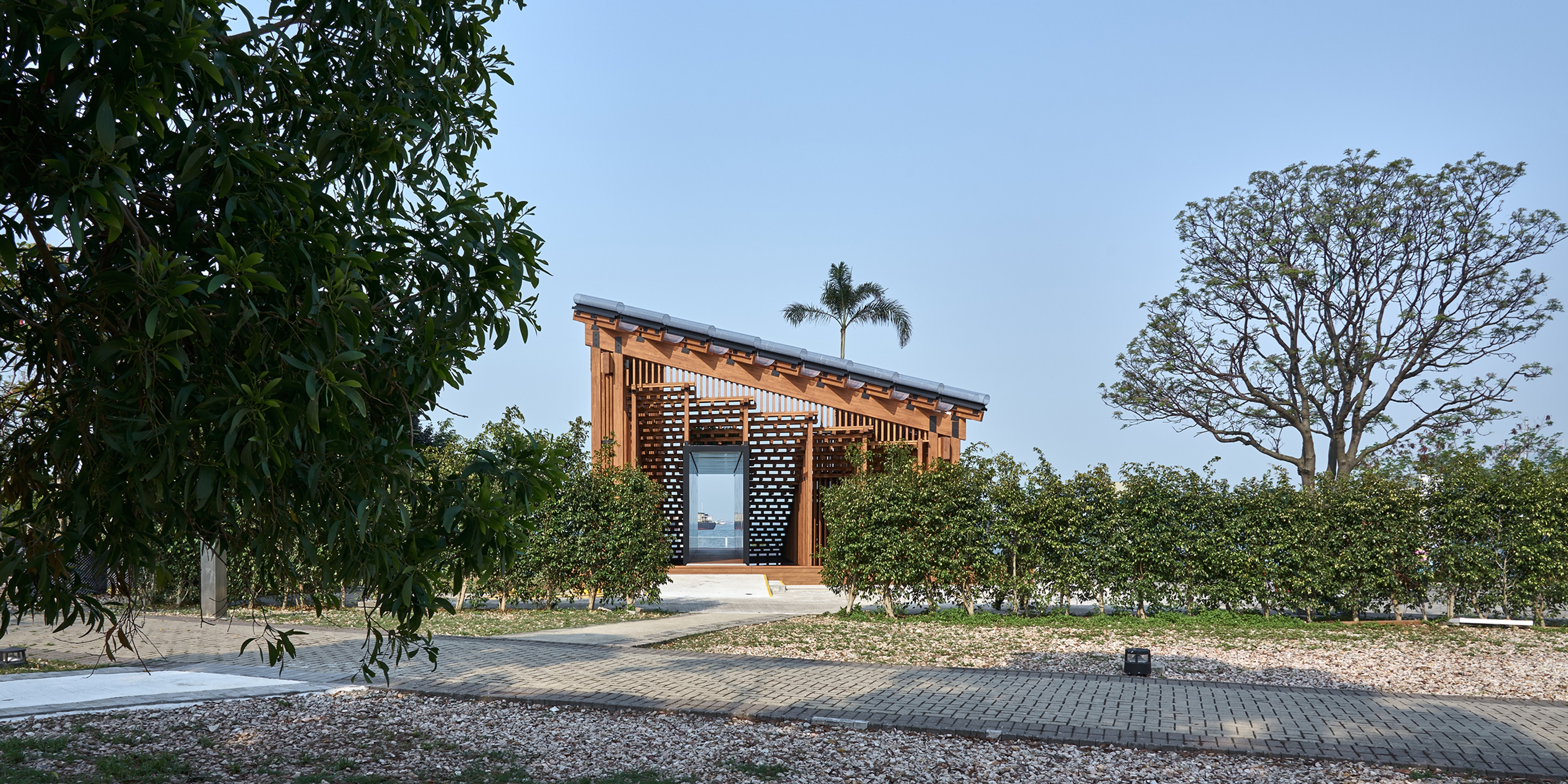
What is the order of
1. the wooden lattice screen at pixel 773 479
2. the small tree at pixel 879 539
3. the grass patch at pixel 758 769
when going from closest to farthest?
the grass patch at pixel 758 769 < the small tree at pixel 879 539 < the wooden lattice screen at pixel 773 479

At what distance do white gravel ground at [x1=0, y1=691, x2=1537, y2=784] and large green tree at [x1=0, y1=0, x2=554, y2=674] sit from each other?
7.07ft

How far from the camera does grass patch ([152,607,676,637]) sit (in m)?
12.5

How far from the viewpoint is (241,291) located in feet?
9.25

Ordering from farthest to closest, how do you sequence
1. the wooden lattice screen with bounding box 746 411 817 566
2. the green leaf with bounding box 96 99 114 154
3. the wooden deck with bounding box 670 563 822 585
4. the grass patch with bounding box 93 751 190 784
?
the wooden lattice screen with bounding box 746 411 817 566
the wooden deck with bounding box 670 563 822 585
the grass patch with bounding box 93 751 190 784
the green leaf with bounding box 96 99 114 154

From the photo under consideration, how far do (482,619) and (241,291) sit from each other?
1182 centimetres

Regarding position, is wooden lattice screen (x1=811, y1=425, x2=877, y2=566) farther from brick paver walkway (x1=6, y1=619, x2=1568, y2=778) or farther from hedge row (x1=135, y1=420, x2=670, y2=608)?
brick paver walkway (x1=6, y1=619, x2=1568, y2=778)

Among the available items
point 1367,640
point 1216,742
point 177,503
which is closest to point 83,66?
point 177,503

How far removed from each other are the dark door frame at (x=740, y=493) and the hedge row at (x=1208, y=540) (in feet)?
29.1

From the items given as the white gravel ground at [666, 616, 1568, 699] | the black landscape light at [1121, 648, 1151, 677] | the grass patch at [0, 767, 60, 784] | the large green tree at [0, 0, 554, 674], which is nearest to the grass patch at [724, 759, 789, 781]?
the large green tree at [0, 0, 554, 674]

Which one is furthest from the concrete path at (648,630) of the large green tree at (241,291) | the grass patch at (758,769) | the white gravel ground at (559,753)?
the large green tree at (241,291)

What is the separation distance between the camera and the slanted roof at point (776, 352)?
22484mm

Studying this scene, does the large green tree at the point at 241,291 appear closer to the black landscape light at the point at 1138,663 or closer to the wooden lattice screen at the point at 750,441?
the black landscape light at the point at 1138,663

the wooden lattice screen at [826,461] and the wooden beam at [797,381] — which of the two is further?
the wooden lattice screen at [826,461]

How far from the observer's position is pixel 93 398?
3020 millimetres
